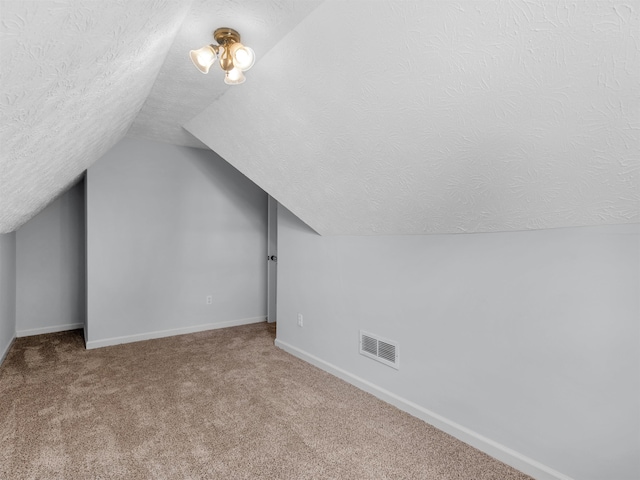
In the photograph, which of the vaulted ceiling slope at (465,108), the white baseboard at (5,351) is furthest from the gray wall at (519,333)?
the white baseboard at (5,351)

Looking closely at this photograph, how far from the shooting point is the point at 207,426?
215 cm

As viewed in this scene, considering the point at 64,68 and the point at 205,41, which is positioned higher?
the point at 205,41

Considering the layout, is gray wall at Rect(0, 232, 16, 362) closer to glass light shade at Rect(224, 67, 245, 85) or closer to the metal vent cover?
glass light shade at Rect(224, 67, 245, 85)

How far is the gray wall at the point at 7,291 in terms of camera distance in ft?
10.6

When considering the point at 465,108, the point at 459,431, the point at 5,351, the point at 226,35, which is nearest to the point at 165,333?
the point at 5,351

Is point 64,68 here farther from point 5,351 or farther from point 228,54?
point 5,351

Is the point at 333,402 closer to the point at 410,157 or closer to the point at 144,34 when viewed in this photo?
the point at 410,157

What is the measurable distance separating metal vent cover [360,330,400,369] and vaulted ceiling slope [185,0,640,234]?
2.69ft

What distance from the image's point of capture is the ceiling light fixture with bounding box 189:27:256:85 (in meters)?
1.64

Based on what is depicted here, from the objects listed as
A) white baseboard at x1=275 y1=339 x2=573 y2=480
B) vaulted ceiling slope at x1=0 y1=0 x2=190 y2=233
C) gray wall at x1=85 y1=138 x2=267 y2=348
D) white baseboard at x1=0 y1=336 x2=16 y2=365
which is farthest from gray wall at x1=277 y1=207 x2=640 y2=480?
white baseboard at x1=0 y1=336 x2=16 y2=365

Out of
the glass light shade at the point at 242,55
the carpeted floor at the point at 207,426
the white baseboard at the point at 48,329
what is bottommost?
the carpeted floor at the point at 207,426

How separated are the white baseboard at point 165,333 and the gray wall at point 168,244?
0.04ft

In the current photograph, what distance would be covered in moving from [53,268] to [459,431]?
4.44 m

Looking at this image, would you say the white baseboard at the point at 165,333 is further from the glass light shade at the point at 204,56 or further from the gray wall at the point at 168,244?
the glass light shade at the point at 204,56
